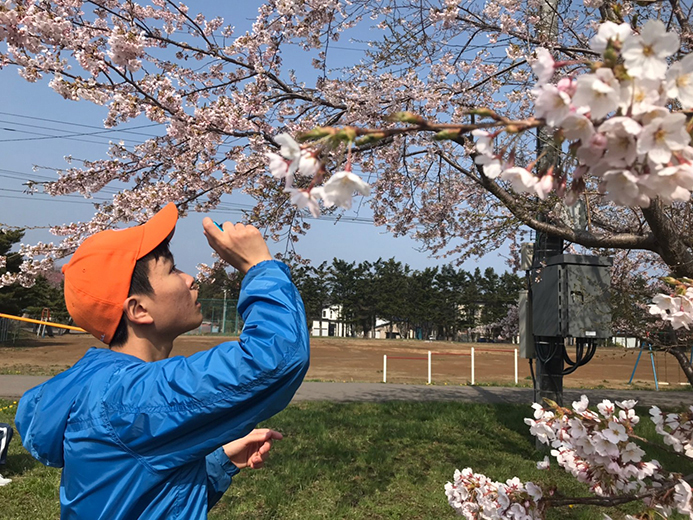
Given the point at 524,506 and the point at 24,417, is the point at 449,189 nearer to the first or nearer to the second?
the point at 524,506

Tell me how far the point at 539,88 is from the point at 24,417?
57.8 inches

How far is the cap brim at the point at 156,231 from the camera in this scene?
1402 millimetres

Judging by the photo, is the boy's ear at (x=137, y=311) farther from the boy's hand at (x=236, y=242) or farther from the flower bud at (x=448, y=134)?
the flower bud at (x=448, y=134)

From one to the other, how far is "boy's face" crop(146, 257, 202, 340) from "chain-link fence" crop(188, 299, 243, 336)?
32.5 metres

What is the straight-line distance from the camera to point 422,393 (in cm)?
1055

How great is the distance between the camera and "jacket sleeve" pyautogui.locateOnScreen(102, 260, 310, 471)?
1.09m

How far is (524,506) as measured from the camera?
2.03 meters

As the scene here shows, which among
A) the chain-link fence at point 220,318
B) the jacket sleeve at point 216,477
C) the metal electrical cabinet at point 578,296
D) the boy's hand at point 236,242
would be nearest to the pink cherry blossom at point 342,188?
the boy's hand at point 236,242

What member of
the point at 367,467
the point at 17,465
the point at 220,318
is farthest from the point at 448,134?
the point at 220,318

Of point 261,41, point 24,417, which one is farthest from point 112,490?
point 261,41

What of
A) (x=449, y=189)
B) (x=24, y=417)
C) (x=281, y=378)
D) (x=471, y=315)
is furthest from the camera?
(x=471, y=315)

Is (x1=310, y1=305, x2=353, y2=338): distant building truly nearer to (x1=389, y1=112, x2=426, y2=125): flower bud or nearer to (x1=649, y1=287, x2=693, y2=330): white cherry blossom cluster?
(x1=649, y1=287, x2=693, y2=330): white cherry blossom cluster

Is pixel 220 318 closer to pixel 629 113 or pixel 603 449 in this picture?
pixel 603 449

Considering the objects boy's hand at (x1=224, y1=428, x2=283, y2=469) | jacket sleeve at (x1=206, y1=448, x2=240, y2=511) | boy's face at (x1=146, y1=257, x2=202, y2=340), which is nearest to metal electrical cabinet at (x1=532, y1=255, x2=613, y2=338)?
boy's hand at (x1=224, y1=428, x2=283, y2=469)
